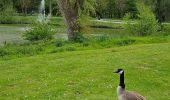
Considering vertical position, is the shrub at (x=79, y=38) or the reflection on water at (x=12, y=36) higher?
the shrub at (x=79, y=38)

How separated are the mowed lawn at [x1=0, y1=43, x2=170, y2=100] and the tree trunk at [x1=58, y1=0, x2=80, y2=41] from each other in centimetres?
959

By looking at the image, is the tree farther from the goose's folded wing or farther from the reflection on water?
the goose's folded wing

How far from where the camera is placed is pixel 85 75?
67.4 ft

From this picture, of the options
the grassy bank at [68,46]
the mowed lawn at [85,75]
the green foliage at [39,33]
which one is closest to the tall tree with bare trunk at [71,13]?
the grassy bank at [68,46]

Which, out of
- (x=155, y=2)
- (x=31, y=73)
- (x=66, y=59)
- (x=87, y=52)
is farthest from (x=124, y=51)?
(x=155, y=2)

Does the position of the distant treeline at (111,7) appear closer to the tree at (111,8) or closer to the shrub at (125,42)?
the tree at (111,8)

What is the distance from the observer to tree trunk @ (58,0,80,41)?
37.2 meters

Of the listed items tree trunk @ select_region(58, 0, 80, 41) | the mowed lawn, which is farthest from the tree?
the mowed lawn

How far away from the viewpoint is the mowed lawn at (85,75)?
1720 cm

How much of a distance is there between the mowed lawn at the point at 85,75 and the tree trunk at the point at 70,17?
31.5 feet

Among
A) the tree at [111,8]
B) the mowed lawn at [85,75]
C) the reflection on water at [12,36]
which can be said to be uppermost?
the tree at [111,8]

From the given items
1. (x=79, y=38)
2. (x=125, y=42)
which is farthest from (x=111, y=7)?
(x=125, y=42)

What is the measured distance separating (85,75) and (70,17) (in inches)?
711

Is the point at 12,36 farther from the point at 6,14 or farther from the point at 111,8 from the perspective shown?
the point at 111,8
